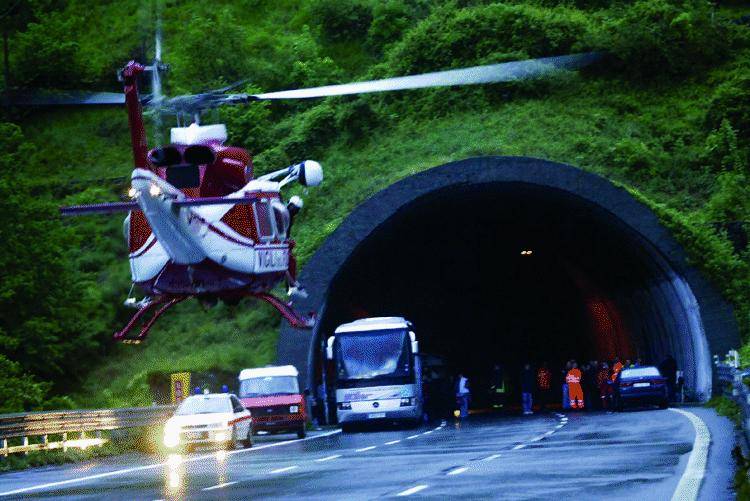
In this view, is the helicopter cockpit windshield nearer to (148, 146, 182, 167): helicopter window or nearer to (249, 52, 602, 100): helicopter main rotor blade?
(148, 146, 182, 167): helicopter window

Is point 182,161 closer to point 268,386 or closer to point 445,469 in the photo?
point 445,469

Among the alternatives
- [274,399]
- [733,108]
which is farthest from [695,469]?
[733,108]

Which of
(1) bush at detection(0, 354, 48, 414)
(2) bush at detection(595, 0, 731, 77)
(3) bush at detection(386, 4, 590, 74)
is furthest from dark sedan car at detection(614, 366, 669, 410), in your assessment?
(3) bush at detection(386, 4, 590, 74)

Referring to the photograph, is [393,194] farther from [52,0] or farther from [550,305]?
[52,0]

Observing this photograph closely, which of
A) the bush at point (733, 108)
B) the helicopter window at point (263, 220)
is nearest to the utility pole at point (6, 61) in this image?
the bush at point (733, 108)

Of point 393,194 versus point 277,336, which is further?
point 277,336

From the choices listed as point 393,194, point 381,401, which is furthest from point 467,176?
point 381,401
